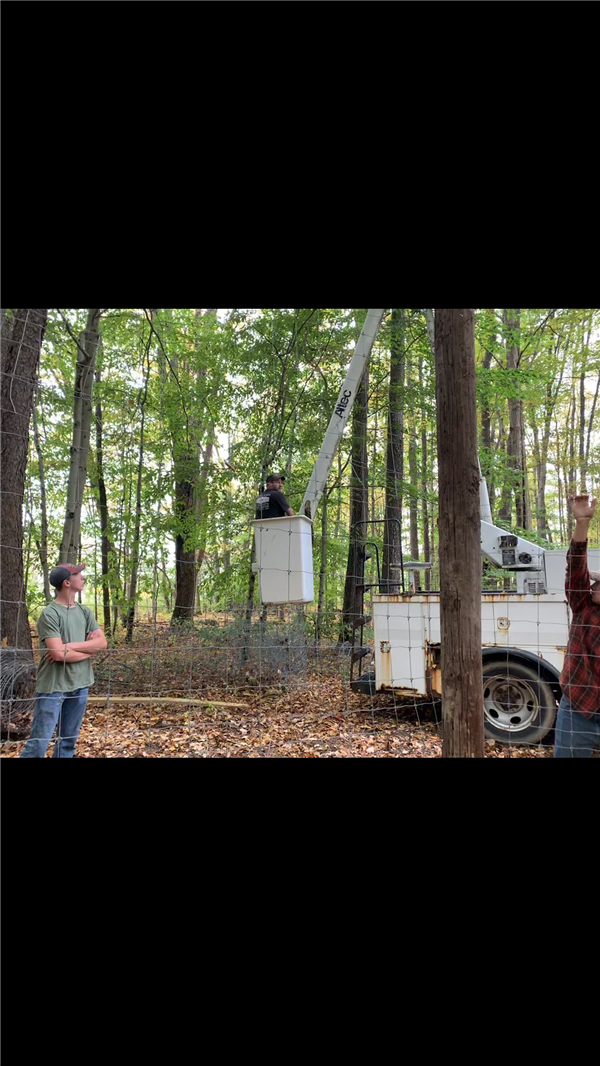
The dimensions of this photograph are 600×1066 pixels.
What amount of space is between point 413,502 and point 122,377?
623 cm

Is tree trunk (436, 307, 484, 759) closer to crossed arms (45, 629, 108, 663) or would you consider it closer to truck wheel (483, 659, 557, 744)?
crossed arms (45, 629, 108, 663)

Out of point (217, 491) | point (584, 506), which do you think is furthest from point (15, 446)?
point (584, 506)

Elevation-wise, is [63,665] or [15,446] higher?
[15,446]

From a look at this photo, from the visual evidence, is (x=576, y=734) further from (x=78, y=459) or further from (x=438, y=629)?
(x=78, y=459)

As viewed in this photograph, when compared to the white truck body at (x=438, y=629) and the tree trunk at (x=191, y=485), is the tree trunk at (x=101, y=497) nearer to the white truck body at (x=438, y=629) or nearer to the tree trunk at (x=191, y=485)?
the tree trunk at (x=191, y=485)

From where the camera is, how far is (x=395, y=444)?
8.55 metres

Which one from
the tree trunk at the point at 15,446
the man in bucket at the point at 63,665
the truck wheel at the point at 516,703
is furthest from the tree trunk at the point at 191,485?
the truck wheel at the point at 516,703

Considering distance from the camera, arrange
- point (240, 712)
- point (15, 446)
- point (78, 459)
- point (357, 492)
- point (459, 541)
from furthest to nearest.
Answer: point (357, 492) < point (240, 712) < point (78, 459) < point (15, 446) < point (459, 541)

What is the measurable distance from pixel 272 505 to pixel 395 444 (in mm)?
4241

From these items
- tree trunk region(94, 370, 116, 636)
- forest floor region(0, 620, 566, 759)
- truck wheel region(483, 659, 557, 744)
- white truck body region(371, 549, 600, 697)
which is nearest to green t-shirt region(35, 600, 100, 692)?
forest floor region(0, 620, 566, 759)

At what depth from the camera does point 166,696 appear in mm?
6086

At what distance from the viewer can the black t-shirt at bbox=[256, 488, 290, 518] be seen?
4.84 metres

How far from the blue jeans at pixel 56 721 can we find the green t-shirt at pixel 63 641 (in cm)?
6
